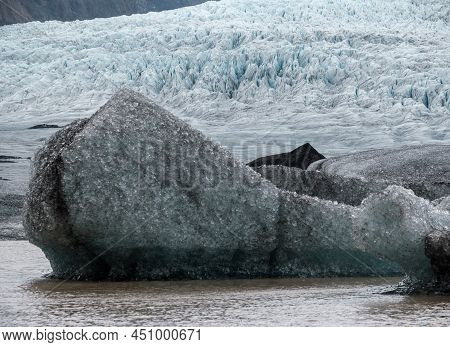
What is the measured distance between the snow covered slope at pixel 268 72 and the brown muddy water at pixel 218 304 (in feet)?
75.0

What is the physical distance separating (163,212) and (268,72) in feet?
81.5

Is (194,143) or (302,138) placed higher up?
(302,138)

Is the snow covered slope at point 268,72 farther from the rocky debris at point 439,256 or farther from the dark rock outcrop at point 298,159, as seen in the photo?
the rocky debris at point 439,256

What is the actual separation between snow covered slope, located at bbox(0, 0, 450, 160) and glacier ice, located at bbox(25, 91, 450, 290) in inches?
873

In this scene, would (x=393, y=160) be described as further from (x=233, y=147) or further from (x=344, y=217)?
(x=233, y=147)

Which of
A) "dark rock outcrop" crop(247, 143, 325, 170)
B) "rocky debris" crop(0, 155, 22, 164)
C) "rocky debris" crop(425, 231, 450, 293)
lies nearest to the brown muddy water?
"rocky debris" crop(425, 231, 450, 293)

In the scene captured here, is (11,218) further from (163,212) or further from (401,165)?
(163,212)

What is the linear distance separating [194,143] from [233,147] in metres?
24.9

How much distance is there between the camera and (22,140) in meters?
32.4

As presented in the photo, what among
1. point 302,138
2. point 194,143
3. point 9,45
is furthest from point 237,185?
point 9,45

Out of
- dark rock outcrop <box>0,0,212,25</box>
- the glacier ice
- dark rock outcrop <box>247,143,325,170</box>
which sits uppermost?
dark rock outcrop <box>0,0,212,25</box>

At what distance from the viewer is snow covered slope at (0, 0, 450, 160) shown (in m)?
29.1

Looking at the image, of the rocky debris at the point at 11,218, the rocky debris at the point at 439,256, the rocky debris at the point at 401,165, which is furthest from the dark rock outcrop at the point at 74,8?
the rocky debris at the point at 439,256

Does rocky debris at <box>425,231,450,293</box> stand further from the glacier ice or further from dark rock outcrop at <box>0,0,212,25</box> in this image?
dark rock outcrop at <box>0,0,212,25</box>
